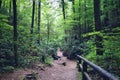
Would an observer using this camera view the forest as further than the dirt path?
No

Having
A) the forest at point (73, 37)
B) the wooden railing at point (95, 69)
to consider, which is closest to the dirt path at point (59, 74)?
the forest at point (73, 37)

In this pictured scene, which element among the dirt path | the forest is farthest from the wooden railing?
the dirt path

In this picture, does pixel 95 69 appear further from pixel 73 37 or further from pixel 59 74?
pixel 73 37

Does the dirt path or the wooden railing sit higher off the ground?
the wooden railing

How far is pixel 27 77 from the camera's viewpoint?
9.61 m

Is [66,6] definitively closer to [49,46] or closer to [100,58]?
[49,46]

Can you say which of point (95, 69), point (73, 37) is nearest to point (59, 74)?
point (95, 69)

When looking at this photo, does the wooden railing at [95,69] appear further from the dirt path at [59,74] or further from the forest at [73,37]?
the dirt path at [59,74]

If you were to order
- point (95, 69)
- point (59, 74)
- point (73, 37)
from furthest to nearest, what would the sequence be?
point (73, 37)
point (59, 74)
point (95, 69)

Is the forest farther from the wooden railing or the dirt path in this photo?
the dirt path

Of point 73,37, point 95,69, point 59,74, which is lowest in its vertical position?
point 59,74

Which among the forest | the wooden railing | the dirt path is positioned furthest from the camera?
the dirt path

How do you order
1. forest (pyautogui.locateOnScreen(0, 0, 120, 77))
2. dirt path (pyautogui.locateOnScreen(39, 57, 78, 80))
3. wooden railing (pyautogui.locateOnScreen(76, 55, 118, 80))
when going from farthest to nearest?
1. dirt path (pyautogui.locateOnScreen(39, 57, 78, 80))
2. forest (pyautogui.locateOnScreen(0, 0, 120, 77))
3. wooden railing (pyautogui.locateOnScreen(76, 55, 118, 80))

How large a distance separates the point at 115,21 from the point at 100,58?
28.4 ft
